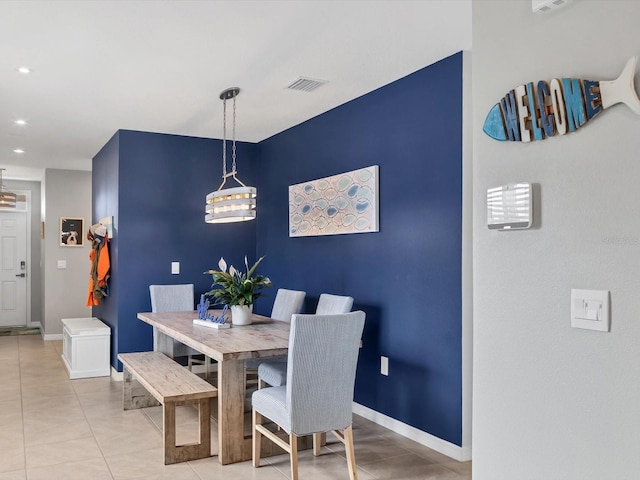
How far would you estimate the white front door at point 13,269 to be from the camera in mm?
9328

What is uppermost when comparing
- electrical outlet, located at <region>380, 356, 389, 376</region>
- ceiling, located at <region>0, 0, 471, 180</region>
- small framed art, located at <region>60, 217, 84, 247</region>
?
ceiling, located at <region>0, 0, 471, 180</region>

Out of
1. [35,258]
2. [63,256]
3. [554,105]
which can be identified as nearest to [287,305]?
[554,105]

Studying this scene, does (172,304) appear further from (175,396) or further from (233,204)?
(175,396)

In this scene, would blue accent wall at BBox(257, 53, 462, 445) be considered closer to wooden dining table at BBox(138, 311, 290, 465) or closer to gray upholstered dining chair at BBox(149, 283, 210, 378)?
wooden dining table at BBox(138, 311, 290, 465)

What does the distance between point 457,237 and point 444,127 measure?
73 centimetres

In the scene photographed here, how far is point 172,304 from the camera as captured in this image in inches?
216

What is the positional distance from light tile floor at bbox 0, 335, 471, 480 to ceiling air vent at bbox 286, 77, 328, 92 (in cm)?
256

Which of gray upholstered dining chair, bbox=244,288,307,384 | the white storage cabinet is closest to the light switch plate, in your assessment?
gray upholstered dining chair, bbox=244,288,307,384

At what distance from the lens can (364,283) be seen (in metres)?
4.38

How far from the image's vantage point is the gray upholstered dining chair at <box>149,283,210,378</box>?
5.12m

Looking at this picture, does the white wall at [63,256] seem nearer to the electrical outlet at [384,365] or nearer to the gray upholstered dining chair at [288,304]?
the gray upholstered dining chair at [288,304]

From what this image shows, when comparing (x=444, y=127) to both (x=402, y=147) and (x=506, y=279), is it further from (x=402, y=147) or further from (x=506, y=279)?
(x=506, y=279)

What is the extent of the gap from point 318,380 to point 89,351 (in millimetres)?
3629

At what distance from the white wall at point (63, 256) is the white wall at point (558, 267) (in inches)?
296
